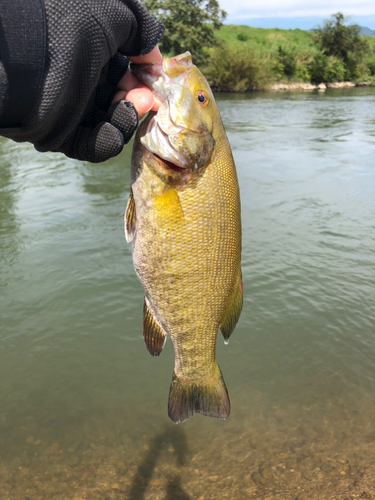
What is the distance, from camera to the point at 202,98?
230cm

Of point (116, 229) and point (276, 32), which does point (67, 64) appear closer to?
point (116, 229)

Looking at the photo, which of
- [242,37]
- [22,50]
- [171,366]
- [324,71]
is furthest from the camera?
[242,37]

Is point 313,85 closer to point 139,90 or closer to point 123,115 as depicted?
point 139,90

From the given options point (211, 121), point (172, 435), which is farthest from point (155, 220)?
point (172, 435)

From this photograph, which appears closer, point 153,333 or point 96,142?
point 96,142

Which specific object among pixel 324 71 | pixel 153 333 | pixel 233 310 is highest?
pixel 324 71

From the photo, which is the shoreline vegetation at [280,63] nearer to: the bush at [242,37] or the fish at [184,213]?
the bush at [242,37]

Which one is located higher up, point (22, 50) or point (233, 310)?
point (22, 50)

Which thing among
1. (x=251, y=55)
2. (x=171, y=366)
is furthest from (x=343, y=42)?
(x=171, y=366)

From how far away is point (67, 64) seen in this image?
1.72 meters

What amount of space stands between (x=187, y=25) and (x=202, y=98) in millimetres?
50030

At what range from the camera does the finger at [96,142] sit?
2.11m

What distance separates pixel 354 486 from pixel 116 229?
6031mm

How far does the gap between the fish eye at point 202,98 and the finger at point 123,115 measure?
370 mm
